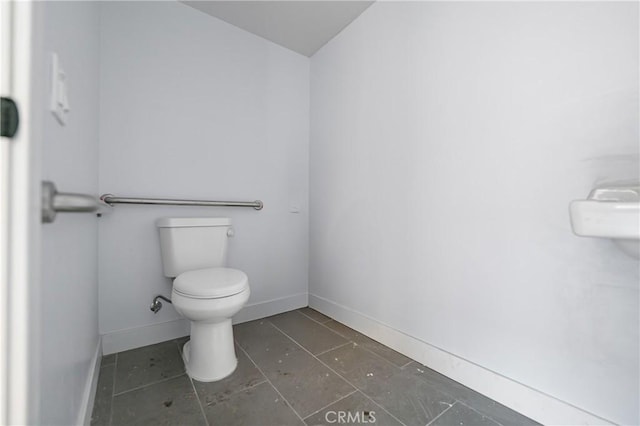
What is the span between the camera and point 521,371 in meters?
1.15

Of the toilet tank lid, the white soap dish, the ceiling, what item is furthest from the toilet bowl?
the ceiling

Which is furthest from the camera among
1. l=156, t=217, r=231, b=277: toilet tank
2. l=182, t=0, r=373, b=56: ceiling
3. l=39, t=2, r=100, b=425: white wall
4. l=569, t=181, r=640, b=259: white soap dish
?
l=182, t=0, r=373, b=56: ceiling

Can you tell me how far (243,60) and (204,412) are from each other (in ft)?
6.90

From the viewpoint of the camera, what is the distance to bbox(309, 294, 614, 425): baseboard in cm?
103

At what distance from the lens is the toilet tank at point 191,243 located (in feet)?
5.26

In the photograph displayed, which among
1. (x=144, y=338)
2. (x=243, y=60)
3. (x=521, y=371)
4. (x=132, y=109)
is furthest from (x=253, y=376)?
(x=243, y=60)

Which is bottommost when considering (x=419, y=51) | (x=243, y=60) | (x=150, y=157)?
(x=150, y=157)

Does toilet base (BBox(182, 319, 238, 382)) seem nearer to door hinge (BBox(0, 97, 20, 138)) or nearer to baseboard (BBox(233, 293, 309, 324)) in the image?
baseboard (BBox(233, 293, 309, 324))

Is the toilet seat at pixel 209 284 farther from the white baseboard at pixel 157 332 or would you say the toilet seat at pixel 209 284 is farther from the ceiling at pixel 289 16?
the ceiling at pixel 289 16

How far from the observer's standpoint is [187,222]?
64.2 inches

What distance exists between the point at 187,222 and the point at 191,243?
0.13 m

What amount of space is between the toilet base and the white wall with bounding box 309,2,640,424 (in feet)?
2.91

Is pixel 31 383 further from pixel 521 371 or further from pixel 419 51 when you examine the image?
pixel 419 51

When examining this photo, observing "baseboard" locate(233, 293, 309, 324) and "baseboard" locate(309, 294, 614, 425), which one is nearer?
"baseboard" locate(309, 294, 614, 425)
